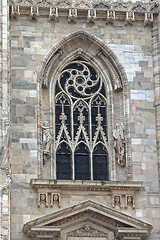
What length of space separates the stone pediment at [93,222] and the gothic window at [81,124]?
1219 millimetres

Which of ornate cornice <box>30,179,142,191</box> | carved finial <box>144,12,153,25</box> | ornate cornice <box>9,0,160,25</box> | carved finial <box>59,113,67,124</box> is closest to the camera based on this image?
ornate cornice <box>30,179,142,191</box>

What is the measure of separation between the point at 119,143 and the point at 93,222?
2.30 metres

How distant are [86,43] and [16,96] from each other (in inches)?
101

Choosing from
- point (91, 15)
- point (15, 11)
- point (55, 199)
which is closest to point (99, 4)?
point (91, 15)

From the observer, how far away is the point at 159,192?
28531 mm

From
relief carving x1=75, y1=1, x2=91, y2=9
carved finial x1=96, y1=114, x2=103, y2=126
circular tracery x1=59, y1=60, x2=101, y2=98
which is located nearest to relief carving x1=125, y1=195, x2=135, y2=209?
carved finial x1=96, y1=114, x2=103, y2=126

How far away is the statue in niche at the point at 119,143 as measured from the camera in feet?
94.5

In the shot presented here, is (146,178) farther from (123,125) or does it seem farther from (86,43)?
(86,43)

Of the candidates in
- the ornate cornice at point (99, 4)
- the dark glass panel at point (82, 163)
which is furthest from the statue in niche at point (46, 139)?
the ornate cornice at point (99, 4)

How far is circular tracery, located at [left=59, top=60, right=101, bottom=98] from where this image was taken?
29.6 metres

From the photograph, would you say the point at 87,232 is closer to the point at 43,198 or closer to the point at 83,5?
the point at 43,198

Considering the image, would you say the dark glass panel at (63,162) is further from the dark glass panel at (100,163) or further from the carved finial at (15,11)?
the carved finial at (15,11)

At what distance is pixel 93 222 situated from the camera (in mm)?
27844

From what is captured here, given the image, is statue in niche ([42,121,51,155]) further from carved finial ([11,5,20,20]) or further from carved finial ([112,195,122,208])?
carved finial ([11,5,20,20])
